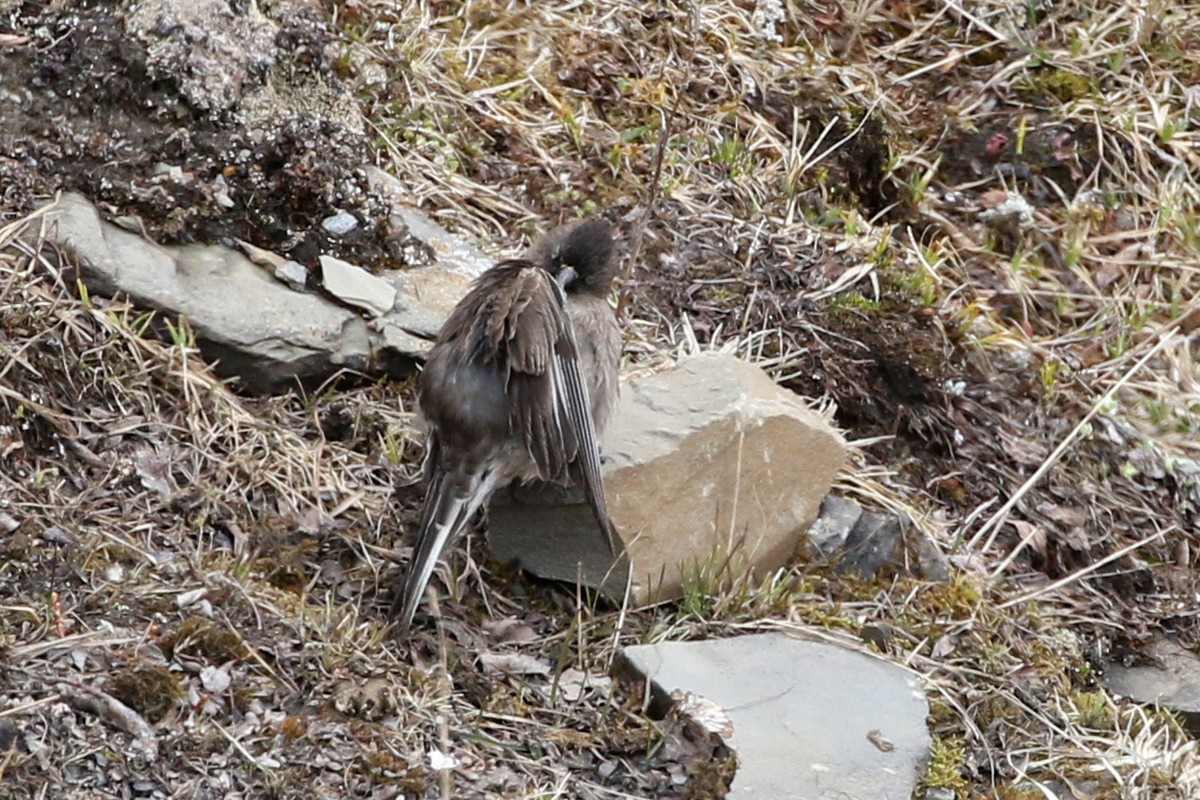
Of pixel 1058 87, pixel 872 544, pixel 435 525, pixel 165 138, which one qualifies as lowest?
pixel 872 544

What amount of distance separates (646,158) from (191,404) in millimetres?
2484

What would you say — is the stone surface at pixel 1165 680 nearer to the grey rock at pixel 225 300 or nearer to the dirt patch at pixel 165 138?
the grey rock at pixel 225 300

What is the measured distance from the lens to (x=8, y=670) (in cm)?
408

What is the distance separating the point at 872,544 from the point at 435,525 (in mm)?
1619

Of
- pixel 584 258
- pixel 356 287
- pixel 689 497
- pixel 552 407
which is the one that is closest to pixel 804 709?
pixel 689 497

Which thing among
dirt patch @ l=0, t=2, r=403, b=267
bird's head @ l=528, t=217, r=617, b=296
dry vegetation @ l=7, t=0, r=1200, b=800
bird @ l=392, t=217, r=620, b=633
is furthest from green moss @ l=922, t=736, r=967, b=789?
dirt patch @ l=0, t=2, r=403, b=267

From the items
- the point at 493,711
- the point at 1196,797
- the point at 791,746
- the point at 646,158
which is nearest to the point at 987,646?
the point at 1196,797

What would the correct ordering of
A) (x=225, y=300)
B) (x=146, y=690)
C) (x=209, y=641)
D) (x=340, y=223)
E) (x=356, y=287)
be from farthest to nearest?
(x=340, y=223)
(x=356, y=287)
(x=225, y=300)
(x=209, y=641)
(x=146, y=690)

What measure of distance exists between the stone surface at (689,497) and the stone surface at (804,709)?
0.35 m

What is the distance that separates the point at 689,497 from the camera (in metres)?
5.18

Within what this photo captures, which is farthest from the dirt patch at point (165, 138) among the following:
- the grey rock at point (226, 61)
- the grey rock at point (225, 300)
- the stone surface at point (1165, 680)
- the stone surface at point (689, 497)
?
the stone surface at point (1165, 680)

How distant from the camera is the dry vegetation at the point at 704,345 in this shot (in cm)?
437

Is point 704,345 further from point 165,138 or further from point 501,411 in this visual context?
point 165,138

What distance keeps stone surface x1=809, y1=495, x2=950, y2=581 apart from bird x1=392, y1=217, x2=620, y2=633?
895 mm
